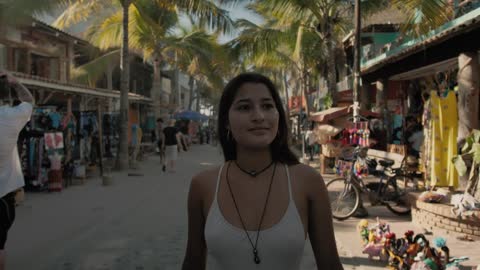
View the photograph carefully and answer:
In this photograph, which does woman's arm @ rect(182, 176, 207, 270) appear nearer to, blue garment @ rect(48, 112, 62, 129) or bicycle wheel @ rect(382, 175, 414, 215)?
bicycle wheel @ rect(382, 175, 414, 215)

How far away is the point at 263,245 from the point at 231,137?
565 millimetres

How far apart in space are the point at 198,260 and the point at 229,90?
763 mm

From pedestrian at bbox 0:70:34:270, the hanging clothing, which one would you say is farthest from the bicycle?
pedestrian at bbox 0:70:34:270

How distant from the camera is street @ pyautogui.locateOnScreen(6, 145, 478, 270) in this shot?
533 cm

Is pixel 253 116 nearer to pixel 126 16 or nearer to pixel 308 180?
pixel 308 180

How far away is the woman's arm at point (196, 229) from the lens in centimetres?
194

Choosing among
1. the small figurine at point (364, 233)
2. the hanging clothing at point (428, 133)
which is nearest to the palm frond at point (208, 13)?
the hanging clothing at point (428, 133)

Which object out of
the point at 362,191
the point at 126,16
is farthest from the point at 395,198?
the point at 126,16

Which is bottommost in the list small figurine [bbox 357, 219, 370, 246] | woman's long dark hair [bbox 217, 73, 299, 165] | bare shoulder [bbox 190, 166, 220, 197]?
small figurine [bbox 357, 219, 370, 246]

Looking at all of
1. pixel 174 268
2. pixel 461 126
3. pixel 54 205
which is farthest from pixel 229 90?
pixel 54 205

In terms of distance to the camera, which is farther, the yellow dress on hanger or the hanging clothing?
the hanging clothing

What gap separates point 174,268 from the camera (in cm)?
511

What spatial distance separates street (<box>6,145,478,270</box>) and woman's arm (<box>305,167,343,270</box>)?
325 cm

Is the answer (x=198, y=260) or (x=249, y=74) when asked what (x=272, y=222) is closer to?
(x=198, y=260)
